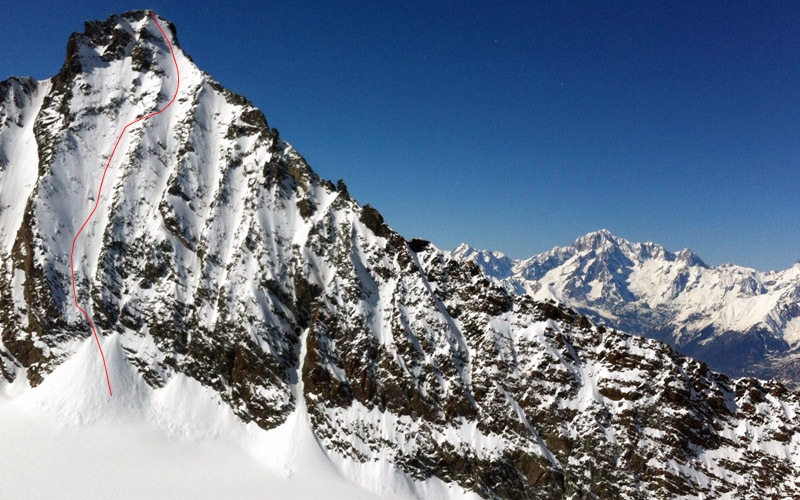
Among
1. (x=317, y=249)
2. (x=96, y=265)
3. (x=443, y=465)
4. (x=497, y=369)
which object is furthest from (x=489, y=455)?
(x=96, y=265)

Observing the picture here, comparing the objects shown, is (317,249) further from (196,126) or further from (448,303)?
(196,126)

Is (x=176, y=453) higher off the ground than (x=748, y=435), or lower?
lower

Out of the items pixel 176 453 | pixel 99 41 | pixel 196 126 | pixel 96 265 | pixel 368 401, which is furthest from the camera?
pixel 99 41

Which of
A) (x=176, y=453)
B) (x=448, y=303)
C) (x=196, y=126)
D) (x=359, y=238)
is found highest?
(x=196, y=126)

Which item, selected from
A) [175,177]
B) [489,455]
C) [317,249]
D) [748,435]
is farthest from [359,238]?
[748,435]

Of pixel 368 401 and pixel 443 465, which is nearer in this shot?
pixel 443 465

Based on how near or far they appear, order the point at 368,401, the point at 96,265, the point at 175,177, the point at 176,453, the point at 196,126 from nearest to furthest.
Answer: the point at 176,453 → the point at 368,401 → the point at 96,265 → the point at 175,177 → the point at 196,126
